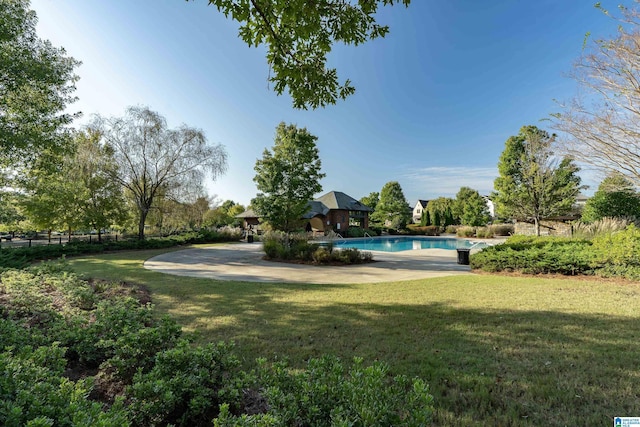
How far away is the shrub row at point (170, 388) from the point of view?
146 centimetres

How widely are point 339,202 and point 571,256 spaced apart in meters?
29.1

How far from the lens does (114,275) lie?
8.99m

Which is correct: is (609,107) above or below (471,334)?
above

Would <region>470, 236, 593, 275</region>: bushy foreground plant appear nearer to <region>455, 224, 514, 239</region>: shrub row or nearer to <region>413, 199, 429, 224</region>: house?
<region>455, 224, 514, 239</region>: shrub row

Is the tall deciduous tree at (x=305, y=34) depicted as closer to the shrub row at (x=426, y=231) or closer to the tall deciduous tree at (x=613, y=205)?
the tall deciduous tree at (x=613, y=205)

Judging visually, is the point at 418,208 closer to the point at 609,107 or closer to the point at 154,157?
the point at 154,157

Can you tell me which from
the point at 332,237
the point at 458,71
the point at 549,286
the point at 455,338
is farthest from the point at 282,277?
the point at 332,237

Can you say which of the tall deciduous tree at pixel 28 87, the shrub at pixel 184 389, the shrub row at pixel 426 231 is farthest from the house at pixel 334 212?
the shrub at pixel 184 389

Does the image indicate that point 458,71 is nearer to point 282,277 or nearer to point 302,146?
point 302,146

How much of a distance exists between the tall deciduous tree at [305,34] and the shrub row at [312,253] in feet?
30.6

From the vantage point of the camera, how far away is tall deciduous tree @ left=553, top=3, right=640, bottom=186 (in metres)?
7.61

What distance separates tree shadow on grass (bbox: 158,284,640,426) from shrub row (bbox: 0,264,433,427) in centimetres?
60

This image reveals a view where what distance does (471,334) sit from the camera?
398cm

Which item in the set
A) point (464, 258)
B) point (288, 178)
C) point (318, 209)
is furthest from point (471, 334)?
point (318, 209)
